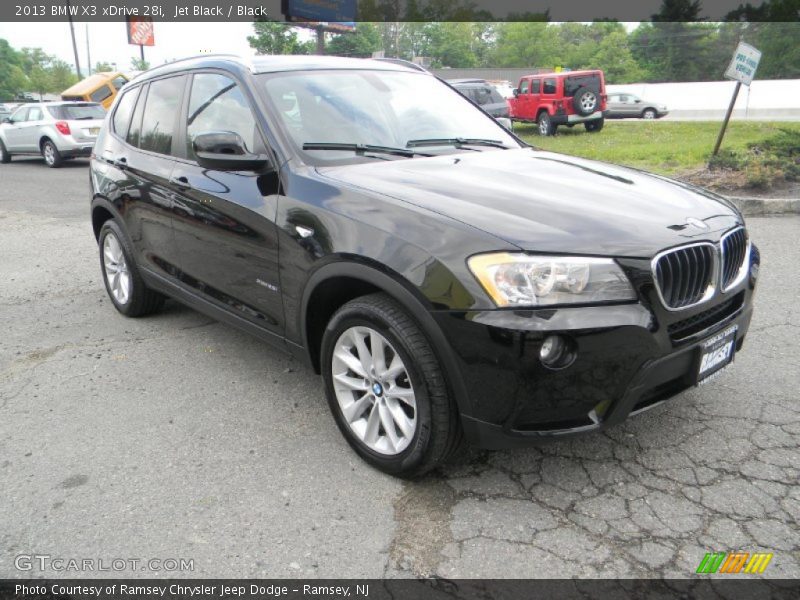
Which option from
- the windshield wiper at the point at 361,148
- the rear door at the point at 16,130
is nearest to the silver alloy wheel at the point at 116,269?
the windshield wiper at the point at 361,148

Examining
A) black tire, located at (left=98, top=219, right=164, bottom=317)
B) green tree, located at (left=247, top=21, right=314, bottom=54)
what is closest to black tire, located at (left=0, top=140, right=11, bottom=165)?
black tire, located at (left=98, top=219, right=164, bottom=317)

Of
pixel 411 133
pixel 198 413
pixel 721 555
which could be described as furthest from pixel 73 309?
pixel 721 555

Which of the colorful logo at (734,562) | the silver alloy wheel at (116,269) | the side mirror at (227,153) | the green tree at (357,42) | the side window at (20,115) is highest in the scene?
the green tree at (357,42)

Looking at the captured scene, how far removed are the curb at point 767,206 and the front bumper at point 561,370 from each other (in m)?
6.68

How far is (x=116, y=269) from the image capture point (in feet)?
17.1

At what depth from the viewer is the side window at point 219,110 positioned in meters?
3.47

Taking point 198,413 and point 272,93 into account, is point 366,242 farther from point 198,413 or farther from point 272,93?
point 198,413

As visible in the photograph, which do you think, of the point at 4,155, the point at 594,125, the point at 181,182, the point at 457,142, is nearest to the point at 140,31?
the point at 4,155

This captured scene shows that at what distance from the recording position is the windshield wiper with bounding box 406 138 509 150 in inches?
144

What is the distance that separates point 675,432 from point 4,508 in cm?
304

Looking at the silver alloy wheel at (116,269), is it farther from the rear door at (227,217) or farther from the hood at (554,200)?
the hood at (554,200)

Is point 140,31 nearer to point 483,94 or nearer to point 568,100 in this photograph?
point 483,94

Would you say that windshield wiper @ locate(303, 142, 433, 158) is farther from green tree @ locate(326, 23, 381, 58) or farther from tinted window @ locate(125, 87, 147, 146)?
green tree @ locate(326, 23, 381, 58)
